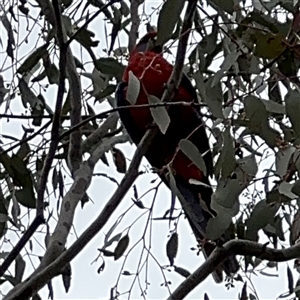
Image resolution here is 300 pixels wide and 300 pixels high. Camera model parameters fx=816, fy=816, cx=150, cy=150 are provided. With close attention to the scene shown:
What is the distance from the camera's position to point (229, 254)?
1.03 m

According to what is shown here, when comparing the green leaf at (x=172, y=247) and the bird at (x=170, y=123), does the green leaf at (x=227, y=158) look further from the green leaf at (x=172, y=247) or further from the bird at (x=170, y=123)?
the bird at (x=170, y=123)

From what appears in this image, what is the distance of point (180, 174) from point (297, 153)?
2.42ft

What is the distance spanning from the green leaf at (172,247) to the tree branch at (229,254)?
37cm

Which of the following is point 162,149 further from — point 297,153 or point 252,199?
point 297,153

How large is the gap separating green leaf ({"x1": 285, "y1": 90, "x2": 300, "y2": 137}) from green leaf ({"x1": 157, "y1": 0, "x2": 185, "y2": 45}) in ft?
0.55

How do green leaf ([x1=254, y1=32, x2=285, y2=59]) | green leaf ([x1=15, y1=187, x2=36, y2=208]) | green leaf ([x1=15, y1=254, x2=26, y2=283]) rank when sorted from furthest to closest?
green leaf ([x1=15, y1=254, x2=26, y2=283]) < green leaf ([x1=15, y1=187, x2=36, y2=208]) < green leaf ([x1=254, y1=32, x2=285, y2=59])

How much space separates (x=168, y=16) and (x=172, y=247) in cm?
53

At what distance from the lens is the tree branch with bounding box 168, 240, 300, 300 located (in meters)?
1.02

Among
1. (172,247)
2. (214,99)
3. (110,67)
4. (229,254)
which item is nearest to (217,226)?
(229,254)

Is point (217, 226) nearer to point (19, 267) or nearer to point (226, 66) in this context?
point (226, 66)

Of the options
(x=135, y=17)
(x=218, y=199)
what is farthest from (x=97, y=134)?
(x=218, y=199)

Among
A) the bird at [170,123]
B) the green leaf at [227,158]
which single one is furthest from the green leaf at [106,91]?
the green leaf at [227,158]

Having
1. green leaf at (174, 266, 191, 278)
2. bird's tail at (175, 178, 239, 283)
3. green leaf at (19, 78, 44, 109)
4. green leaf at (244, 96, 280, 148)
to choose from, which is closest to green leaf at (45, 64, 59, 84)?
green leaf at (19, 78, 44, 109)

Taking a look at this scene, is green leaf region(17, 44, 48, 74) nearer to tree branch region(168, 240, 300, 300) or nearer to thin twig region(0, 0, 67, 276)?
Answer: thin twig region(0, 0, 67, 276)
